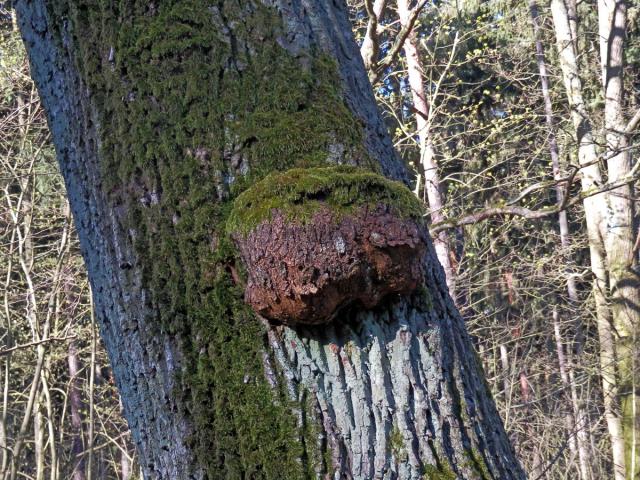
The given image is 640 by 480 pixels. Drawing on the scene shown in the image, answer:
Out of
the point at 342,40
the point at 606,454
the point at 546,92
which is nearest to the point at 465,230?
the point at 546,92

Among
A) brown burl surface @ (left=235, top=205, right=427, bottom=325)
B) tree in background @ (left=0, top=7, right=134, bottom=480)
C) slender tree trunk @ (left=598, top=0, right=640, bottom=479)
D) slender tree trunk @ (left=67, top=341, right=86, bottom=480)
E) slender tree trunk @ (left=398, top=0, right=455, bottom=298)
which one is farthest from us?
slender tree trunk @ (left=598, top=0, right=640, bottom=479)

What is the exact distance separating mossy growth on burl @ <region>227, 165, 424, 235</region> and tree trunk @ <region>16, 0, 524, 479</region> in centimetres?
6

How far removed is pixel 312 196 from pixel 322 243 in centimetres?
8

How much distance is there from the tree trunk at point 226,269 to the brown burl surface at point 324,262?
47mm

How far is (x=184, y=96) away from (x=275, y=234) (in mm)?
332

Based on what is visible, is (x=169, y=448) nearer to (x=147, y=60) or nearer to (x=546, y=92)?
(x=147, y=60)

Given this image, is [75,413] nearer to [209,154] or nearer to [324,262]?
[209,154]

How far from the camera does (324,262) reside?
1.12 meters

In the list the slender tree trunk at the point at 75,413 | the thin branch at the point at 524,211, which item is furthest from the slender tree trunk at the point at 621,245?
the slender tree trunk at the point at 75,413

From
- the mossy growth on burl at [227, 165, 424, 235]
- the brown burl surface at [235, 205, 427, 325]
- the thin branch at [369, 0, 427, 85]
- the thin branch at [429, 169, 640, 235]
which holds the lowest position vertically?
the brown burl surface at [235, 205, 427, 325]

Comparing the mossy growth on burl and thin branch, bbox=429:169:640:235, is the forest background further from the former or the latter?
the mossy growth on burl

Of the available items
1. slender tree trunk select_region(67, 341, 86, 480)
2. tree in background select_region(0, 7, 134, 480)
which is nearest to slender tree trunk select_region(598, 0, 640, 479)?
tree in background select_region(0, 7, 134, 480)

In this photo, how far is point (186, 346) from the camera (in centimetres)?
123

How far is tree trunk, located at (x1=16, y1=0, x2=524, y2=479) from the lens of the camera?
1160mm
